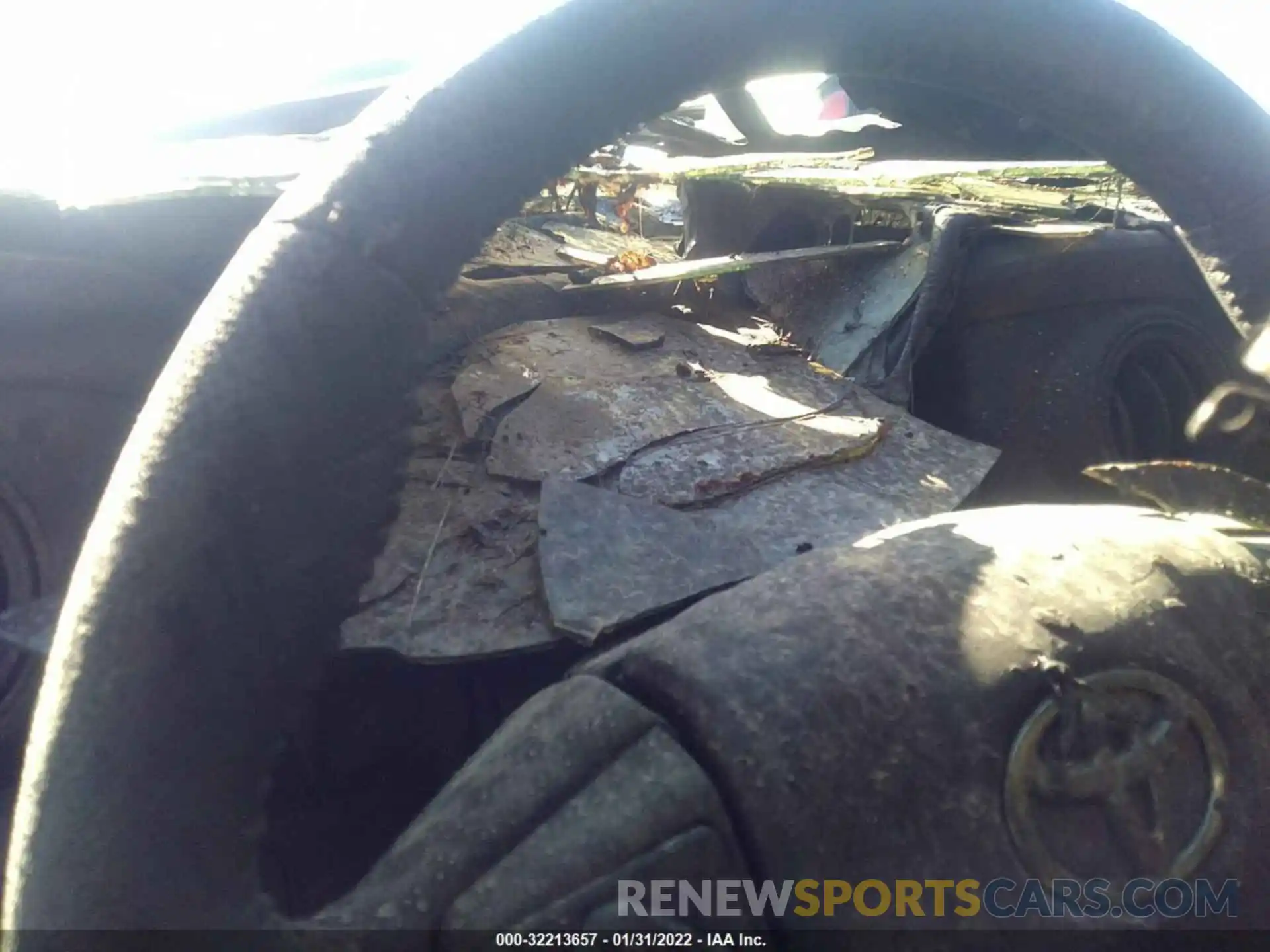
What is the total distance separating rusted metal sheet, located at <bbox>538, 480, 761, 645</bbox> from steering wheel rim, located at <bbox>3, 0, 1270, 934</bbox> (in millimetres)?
295

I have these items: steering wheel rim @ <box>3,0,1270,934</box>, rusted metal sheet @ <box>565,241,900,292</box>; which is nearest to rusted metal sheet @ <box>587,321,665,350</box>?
rusted metal sheet @ <box>565,241,900,292</box>

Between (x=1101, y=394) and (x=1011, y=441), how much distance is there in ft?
0.71

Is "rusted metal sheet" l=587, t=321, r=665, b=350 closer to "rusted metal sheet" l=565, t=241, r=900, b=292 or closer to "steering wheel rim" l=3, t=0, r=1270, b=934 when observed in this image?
"rusted metal sheet" l=565, t=241, r=900, b=292

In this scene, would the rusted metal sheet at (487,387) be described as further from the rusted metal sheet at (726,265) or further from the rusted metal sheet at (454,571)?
the rusted metal sheet at (726,265)

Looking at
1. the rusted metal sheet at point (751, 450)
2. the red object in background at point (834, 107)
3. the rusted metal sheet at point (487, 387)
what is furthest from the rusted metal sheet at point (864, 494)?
the red object in background at point (834, 107)

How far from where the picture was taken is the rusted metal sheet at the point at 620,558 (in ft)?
3.88

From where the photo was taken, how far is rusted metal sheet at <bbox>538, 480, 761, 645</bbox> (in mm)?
1183

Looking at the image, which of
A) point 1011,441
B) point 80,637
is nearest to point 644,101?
point 80,637

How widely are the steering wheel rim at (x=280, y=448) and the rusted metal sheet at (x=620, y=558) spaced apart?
295 millimetres

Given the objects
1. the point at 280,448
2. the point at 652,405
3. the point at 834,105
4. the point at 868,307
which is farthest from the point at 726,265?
the point at 834,105

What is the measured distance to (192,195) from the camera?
1.74 m

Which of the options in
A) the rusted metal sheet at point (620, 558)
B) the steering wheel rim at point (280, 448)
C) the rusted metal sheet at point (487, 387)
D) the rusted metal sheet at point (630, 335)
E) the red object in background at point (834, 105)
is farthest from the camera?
the red object in background at point (834, 105)

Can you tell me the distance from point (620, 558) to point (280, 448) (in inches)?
19.1

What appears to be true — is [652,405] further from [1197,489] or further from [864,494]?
[1197,489]
